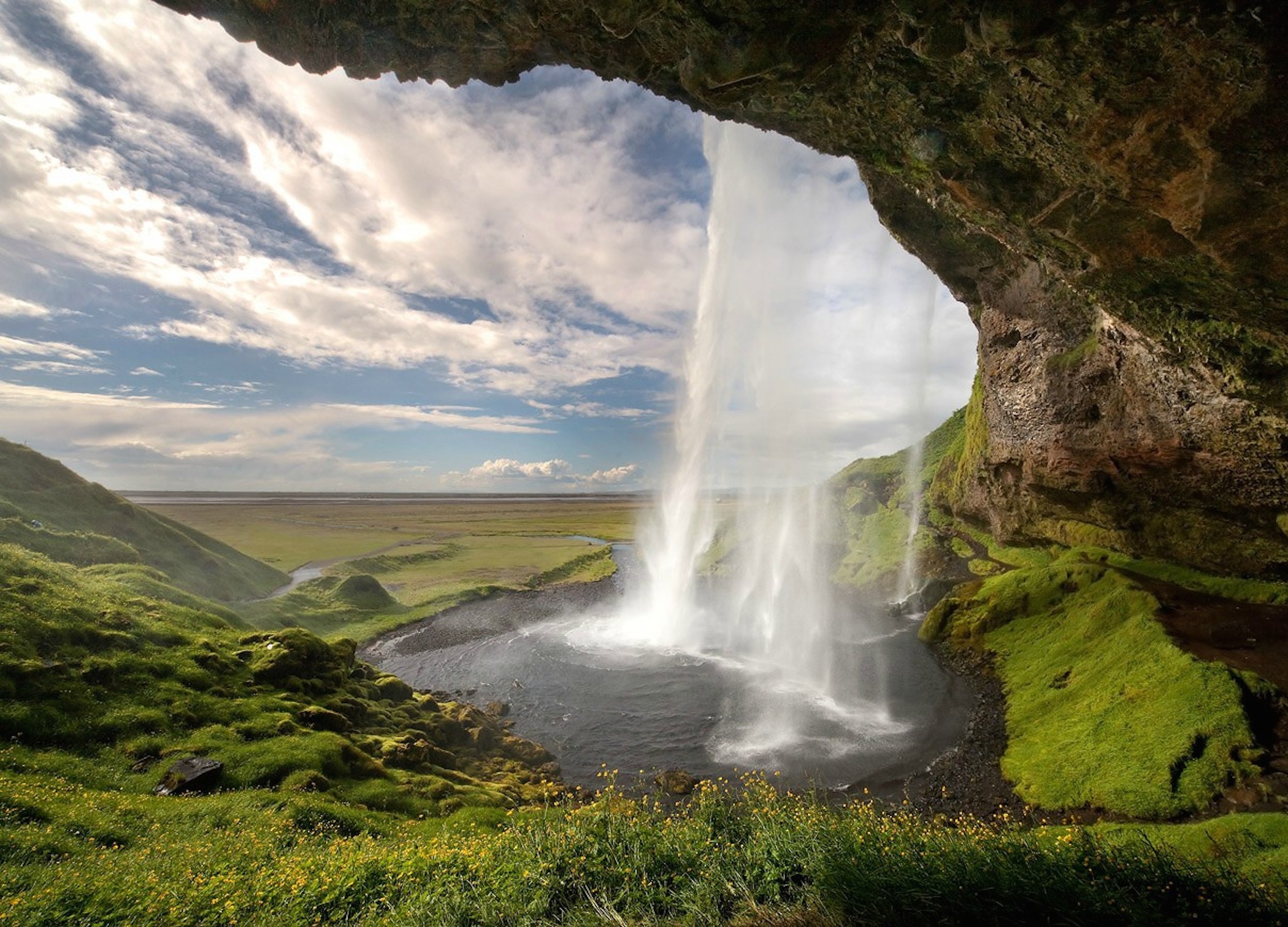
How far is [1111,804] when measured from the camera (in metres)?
15.4

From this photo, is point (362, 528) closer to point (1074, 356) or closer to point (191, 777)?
point (191, 777)

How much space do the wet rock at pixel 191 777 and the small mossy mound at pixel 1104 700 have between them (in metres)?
26.3

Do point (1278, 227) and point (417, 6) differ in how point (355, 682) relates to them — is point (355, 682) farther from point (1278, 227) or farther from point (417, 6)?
point (1278, 227)

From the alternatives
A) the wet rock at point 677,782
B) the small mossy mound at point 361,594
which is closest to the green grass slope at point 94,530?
the small mossy mound at point 361,594

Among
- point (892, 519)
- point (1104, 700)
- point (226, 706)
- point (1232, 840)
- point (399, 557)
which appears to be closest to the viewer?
point (1232, 840)

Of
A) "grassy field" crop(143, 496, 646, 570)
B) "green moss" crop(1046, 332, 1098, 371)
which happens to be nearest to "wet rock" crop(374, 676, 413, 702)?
"green moss" crop(1046, 332, 1098, 371)

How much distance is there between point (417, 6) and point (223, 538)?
10754 centimetres

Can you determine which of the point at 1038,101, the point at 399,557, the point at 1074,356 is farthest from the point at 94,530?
the point at 1074,356

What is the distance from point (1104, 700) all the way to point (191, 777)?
31887mm

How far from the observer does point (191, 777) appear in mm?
14844

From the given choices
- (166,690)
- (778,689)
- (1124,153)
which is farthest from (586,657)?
(1124,153)

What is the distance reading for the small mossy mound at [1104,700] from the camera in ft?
50.2

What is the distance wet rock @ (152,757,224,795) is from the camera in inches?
573

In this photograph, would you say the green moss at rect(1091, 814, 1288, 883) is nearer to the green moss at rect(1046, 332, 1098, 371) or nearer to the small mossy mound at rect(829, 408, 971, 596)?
the green moss at rect(1046, 332, 1098, 371)
